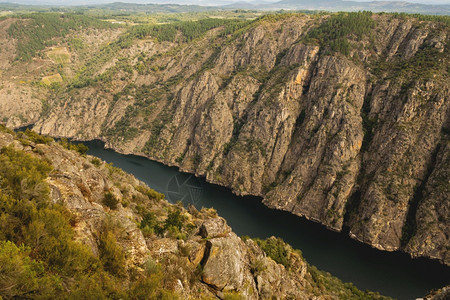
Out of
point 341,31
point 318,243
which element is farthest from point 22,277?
point 341,31

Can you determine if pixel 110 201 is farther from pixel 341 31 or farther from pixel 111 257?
pixel 341 31

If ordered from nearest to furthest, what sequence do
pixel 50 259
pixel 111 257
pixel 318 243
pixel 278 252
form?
pixel 50 259
pixel 111 257
pixel 278 252
pixel 318 243

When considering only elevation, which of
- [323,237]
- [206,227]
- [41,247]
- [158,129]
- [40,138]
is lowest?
[323,237]

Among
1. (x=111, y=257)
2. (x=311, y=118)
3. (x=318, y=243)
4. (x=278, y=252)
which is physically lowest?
(x=318, y=243)

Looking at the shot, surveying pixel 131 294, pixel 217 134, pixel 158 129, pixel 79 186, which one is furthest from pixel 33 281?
pixel 158 129

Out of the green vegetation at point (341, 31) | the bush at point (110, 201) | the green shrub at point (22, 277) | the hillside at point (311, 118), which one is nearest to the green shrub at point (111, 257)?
the green shrub at point (22, 277)

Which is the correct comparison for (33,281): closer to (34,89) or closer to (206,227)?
(206,227)
